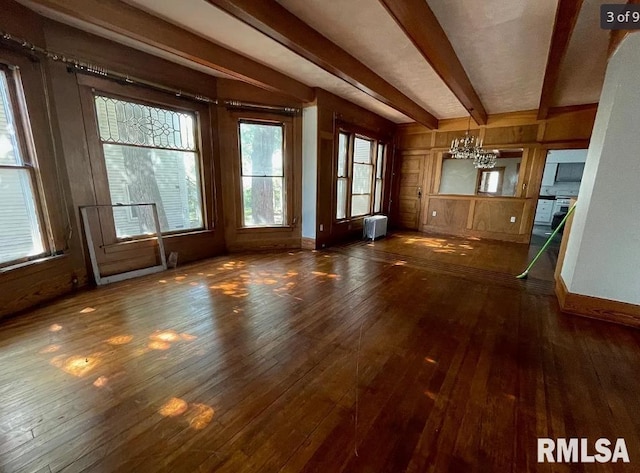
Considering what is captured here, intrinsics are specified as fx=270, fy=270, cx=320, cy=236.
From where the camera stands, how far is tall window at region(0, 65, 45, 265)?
2342mm

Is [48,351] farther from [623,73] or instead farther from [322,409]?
[623,73]

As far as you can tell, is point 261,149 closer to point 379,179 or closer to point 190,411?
point 379,179

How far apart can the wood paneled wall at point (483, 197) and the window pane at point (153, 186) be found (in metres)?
5.12

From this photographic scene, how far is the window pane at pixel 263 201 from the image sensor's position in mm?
4539

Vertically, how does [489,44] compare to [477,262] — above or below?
above

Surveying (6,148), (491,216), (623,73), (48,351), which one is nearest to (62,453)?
(48,351)

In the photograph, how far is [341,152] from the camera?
5289 millimetres

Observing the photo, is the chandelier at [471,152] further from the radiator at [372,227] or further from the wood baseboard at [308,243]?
the wood baseboard at [308,243]

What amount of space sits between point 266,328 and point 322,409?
94 centimetres

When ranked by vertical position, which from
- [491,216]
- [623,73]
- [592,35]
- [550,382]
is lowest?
[550,382]

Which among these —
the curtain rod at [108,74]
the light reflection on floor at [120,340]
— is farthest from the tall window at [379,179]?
the light reflection on floor at [120,340]

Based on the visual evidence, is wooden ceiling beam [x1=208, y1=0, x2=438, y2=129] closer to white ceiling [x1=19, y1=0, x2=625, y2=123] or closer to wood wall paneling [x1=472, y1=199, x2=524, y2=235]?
white ceiling [x1=19, y1=0, x2=625, y2=123]

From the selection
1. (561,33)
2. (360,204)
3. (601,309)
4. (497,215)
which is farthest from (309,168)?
(497,215)

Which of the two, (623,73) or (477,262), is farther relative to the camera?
(477,262)
